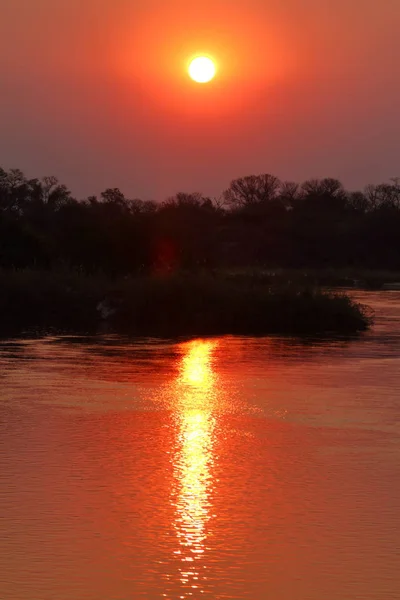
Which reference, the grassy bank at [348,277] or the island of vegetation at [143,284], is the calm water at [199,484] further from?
the grassy bank at [348,277]

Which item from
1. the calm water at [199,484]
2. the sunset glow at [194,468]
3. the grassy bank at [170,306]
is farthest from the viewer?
the grassy bank at [170,306]

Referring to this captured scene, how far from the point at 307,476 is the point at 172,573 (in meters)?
3.64

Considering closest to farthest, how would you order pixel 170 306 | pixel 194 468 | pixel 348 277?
1. pixel 194 468
2. pixel 170 306
3. pixel 348 277

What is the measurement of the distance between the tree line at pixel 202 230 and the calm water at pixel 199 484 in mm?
21761

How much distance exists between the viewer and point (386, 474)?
40.2 ft

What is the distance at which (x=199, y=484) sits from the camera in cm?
1180

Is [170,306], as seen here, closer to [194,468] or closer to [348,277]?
[194,468]

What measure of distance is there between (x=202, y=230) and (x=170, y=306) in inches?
1681

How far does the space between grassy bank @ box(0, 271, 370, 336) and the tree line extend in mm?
4420

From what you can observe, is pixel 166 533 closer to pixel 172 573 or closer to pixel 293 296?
pixel 172 573

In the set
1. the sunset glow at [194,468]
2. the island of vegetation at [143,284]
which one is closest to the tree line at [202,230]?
the island of vegetation at [143,284]

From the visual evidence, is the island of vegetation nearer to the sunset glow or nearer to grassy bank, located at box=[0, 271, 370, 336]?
grassy bank, located at box=[0, 271, 370, 336]

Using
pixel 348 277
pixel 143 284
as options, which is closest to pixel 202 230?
pixel 348 277

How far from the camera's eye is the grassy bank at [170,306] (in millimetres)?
32219
